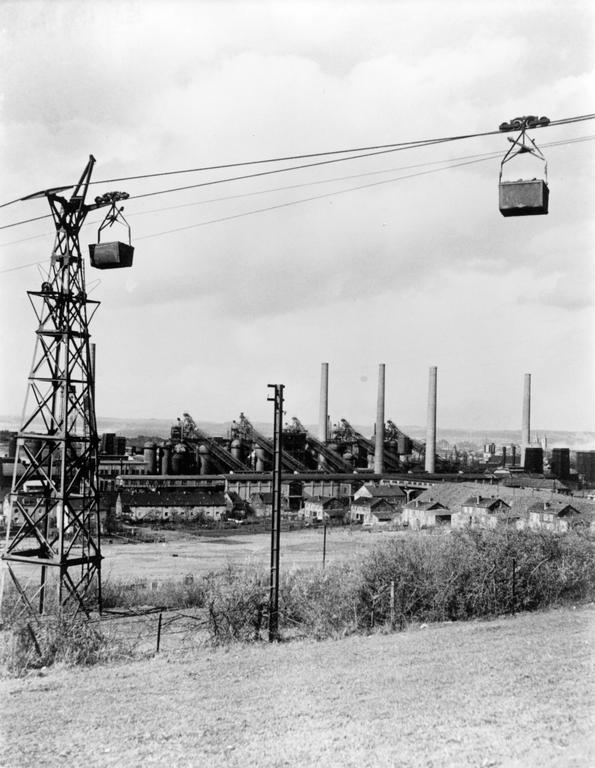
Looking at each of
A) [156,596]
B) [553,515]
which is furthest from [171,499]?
[553,515]

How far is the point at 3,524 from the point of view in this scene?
41344 mm

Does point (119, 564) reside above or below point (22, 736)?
below

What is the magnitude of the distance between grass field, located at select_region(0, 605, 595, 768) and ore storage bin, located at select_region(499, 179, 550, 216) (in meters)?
5.95

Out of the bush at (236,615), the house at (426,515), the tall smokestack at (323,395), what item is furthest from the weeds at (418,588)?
the tall smokestack at (323,395)

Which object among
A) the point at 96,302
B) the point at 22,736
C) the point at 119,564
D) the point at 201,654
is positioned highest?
the point at 96,302

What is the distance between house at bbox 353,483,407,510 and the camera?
52.8 meters

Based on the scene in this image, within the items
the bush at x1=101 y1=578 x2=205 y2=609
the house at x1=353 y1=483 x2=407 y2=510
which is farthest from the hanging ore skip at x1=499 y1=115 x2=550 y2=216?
the house at x1=353 y1=483 x2=407 y2=510

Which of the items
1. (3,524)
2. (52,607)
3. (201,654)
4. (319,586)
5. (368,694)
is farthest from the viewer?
(3,524)

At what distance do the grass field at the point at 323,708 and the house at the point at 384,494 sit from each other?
39302 mm

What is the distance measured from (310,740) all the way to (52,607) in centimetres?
1425

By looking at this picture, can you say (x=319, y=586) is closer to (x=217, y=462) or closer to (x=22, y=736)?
(x=22, y=736)

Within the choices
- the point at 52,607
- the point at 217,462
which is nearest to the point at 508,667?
the point at 52,607

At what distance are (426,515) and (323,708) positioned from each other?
1547 inches

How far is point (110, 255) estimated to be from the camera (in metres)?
12.4
